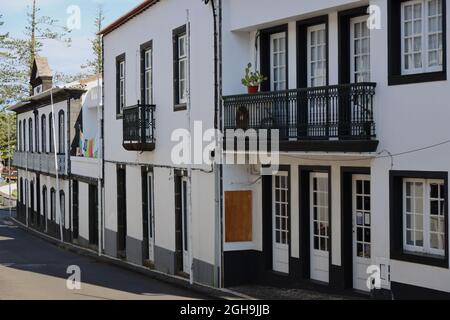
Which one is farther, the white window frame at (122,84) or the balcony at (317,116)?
the white window frame at (122,84)

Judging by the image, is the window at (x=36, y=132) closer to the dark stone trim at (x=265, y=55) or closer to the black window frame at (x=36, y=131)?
the black window frame at (x=36, y=131)

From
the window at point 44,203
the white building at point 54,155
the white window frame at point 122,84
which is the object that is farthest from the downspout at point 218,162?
the window at point 44,203

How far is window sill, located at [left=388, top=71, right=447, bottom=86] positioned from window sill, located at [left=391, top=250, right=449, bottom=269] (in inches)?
110

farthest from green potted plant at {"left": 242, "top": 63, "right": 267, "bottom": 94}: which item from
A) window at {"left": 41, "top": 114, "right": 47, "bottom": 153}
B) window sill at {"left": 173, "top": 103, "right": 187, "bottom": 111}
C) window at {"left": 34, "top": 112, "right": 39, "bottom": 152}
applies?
window at {"left": 34, "top": 112, "right": 39, "bottom": 152}

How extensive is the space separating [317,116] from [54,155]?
78.3 feet

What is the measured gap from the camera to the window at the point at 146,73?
2280cm

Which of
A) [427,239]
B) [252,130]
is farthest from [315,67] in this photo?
[427,239]

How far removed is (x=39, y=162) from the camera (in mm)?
40812

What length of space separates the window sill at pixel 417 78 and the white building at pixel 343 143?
2cm

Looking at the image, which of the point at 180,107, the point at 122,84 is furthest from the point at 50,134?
the point at 180,107

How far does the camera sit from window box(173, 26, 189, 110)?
65.7ft

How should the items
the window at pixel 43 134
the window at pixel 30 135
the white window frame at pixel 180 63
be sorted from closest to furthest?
the white window frame at pixel 180 63 → the window at pixel 43 134 → the window at pixel 30 135

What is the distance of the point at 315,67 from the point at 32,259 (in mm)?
14498
